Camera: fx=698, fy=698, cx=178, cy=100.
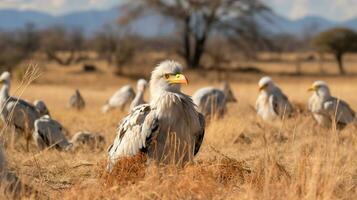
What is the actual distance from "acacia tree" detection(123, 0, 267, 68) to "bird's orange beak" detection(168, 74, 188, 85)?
46.3 metres

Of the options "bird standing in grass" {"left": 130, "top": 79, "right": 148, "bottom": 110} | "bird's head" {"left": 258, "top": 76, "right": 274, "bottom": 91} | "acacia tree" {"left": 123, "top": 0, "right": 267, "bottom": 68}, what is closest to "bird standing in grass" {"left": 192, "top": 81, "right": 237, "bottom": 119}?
"bird's head" {"left": 258, "top": 76, "right": 274, "bottom": 91}

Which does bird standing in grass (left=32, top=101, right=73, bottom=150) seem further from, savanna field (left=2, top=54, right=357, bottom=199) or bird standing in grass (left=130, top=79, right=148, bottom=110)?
bird standing in grass (left=130, top=79, right=148, bottom=110)

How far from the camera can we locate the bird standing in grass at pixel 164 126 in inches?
272

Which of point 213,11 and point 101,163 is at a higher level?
point 213,11

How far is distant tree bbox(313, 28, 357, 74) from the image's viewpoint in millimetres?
58156

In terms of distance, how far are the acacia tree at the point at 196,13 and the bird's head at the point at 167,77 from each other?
152 feet

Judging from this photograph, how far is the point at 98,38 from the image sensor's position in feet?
244

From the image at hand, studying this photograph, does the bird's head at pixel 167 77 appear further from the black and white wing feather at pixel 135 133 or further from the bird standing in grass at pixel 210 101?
the bird standing in grass at pixel 210 101

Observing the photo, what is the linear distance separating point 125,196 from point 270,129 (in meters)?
7.19

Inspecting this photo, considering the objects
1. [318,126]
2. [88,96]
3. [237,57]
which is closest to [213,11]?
[237,57]

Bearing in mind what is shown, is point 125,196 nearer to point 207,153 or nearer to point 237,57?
point 207,153

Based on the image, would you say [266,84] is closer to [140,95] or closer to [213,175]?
[140,95]

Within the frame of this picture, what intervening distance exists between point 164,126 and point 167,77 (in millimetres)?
539

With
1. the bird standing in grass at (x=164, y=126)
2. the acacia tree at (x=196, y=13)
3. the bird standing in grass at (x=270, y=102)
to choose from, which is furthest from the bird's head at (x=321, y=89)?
the acacia tree at (x=196, y=13)
